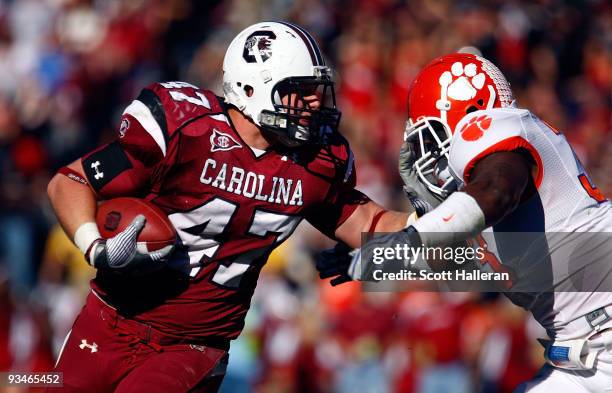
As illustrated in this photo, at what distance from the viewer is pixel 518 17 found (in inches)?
482

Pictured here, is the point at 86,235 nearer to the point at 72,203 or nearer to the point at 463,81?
the point at 72,203

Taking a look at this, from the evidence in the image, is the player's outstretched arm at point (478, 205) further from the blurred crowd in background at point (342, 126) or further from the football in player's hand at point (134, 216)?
the blurred crowd in background at point (342, 126)

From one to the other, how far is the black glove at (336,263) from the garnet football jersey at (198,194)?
0.26 meters

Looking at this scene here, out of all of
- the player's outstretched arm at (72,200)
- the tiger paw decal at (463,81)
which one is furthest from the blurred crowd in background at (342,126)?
the tiger paw decal at (463,81)

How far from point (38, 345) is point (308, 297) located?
2978 mm

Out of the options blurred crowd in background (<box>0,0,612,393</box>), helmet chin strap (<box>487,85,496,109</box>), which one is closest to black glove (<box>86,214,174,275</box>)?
helmet chin strap (<box>487,85,496,109</box>)

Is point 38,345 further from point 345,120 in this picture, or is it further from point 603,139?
point 603,139

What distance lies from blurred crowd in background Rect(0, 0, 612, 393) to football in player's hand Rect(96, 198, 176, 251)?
8.91 ft

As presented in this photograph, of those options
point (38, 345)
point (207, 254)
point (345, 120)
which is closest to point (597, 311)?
point (207, 254)

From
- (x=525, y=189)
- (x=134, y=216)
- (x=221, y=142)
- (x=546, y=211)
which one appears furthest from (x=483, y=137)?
(x=134, y=216)

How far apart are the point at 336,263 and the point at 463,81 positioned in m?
1.04

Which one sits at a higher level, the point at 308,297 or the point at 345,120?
the point at 345,120

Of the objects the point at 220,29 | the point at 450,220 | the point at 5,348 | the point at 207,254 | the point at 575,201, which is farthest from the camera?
the point at 220,29

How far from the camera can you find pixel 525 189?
4031 mm
